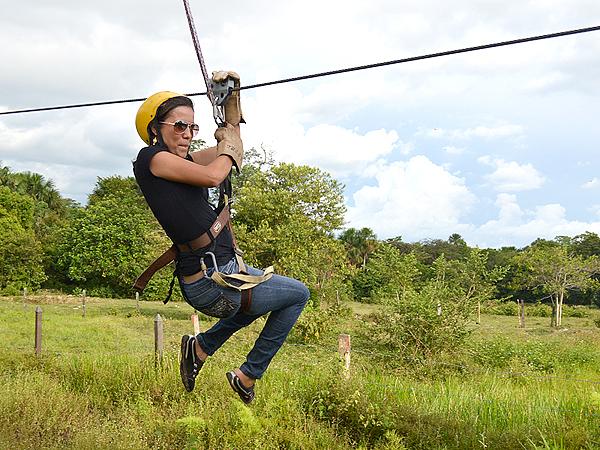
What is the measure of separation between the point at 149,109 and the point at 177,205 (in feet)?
2.08

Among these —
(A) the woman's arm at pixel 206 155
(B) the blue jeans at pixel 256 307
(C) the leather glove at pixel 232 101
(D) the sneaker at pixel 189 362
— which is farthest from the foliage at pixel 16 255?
(C) the leather glove at pixel 232 101

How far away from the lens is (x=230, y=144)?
3.81 metres

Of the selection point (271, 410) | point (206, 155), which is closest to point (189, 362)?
point (206, 155)

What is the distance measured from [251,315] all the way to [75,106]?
9.45ft

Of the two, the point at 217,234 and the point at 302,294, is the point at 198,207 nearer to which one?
the point at 217,234

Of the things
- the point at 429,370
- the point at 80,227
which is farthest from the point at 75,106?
the point at 80,227

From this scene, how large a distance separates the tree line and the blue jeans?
11041 mm

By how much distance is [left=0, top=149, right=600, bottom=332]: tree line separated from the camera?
69.0 ft

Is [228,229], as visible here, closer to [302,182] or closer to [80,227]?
[302,182]

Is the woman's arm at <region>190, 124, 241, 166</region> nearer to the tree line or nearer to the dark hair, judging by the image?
the dark hair

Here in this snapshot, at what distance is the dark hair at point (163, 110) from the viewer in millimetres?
3803

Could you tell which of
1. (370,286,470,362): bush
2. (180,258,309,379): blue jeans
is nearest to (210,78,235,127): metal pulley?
(180,258,309,379): blue jeans

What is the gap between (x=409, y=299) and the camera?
49.5ft

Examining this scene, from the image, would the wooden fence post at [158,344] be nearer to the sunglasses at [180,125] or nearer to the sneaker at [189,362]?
the sneaker at [189,362]
